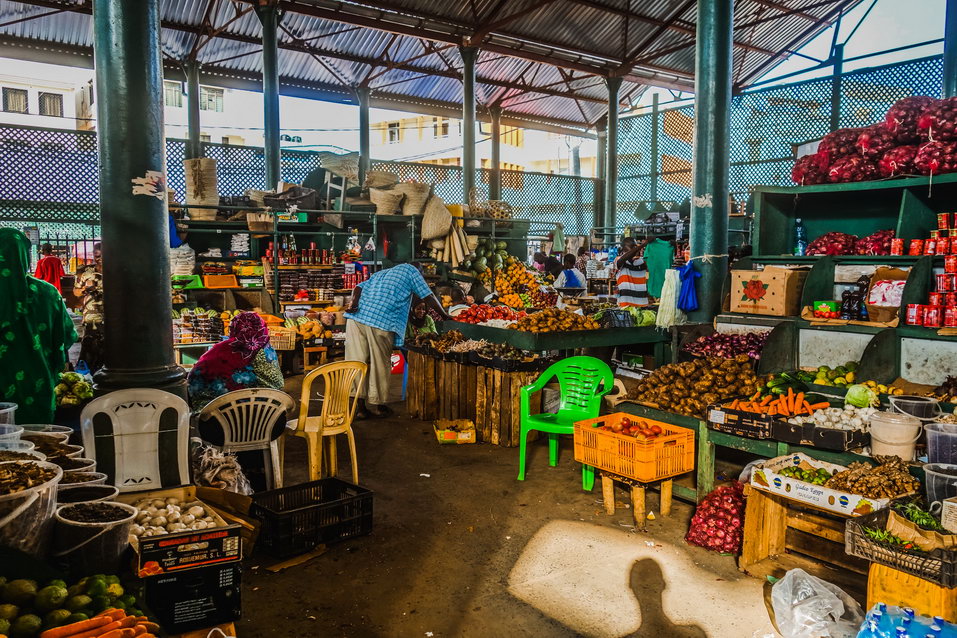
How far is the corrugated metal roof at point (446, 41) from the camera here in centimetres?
1372

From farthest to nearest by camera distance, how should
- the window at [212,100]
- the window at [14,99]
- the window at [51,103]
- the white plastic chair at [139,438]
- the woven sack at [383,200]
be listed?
the window at [212,100] → the window at [51,103] → the window at [14,99] → the woven sack at [383,200] → the white plastic chair at [139,438]

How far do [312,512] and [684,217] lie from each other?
14.1m

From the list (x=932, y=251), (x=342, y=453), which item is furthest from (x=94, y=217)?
(x=932, y=251)

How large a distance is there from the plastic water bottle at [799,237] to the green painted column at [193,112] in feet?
40.6

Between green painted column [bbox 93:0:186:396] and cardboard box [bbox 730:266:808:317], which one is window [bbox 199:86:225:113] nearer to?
green painted column [bbox 93:0:186:396]

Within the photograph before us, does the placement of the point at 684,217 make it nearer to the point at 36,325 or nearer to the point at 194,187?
the point at 194,187

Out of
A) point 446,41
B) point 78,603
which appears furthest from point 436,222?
point 78,603

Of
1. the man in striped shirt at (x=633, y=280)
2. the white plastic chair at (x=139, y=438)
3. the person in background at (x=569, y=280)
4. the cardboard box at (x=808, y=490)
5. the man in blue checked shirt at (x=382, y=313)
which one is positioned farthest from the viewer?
the person in background at (x=569, y=280)

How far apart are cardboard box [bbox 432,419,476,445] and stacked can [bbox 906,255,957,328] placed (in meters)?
3.77

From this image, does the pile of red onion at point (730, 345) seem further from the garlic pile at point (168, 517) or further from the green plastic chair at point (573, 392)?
the garlic pile at point (168, 517)

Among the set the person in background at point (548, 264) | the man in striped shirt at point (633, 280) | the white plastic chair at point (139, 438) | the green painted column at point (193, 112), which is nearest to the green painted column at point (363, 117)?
the green painted column at point (193, 112)

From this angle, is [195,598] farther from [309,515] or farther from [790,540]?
[790,540]

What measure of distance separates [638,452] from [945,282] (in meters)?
2.46

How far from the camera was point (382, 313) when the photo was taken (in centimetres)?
712
